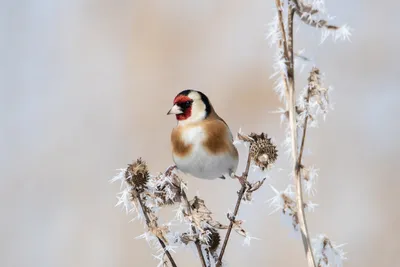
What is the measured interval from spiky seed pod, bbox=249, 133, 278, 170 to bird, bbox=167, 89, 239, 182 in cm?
31

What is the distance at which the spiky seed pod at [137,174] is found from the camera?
72cm

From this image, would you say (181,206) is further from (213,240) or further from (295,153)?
(295,153)

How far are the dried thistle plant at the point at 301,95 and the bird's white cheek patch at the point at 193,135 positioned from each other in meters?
0.42

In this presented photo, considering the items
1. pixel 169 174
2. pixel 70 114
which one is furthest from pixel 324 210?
pixel 169 174

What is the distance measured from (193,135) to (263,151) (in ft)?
1.24

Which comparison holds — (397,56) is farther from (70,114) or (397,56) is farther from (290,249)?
(70,114)

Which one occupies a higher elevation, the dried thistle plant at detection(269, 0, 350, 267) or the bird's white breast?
the dried thistle plant at detection(269, 0, 350, 267)

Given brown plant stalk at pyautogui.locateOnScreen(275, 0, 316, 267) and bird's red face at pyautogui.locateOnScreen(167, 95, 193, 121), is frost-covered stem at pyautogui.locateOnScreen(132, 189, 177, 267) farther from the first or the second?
bird's red face at pyautogui.locateOnScreen(167, 95, 193, 121)

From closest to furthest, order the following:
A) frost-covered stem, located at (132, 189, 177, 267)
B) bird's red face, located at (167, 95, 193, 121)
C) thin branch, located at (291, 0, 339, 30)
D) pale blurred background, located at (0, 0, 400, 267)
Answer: thin branch, located at (291, 0, 339, 30), frost-covered stem, located at (132, 189, 177, 267), bird's red face, located at (167, 95, 193, 121), pale blurred background, located at (0, 0, 400, 267)

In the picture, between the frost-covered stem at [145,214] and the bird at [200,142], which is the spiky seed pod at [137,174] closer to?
the frost-covered stem at [145,214]

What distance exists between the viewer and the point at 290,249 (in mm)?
2189

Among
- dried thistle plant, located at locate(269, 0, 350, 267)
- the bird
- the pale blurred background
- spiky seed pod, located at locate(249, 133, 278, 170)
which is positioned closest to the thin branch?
dried thistle plant, located at locate(269, 0, 350, 267)

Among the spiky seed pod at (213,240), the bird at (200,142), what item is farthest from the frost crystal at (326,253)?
the bird at (200,142)

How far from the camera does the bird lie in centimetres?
101
